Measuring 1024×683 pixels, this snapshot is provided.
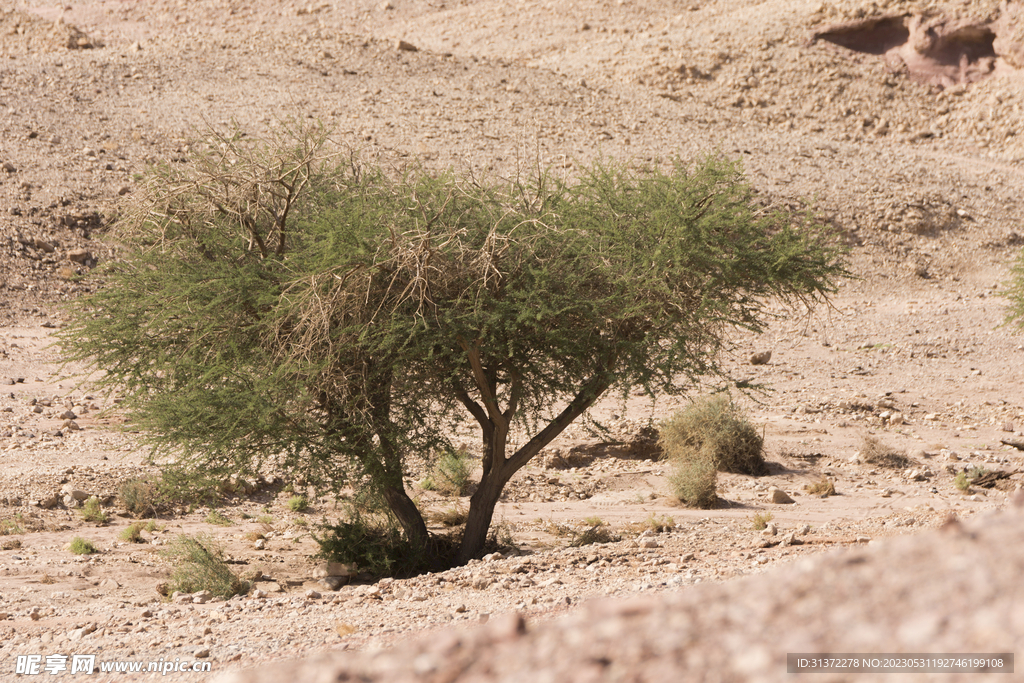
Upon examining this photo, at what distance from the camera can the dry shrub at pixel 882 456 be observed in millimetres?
14484

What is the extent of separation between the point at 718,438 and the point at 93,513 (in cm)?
958

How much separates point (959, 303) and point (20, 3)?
55950mm

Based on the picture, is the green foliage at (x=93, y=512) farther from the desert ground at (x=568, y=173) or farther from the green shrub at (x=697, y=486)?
the green shrub at (x=697, y=486)

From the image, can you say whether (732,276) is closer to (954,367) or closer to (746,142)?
(954,367)

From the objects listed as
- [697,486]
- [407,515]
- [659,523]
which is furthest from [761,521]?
[407,515]

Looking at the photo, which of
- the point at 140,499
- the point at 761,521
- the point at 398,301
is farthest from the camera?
the point at 140,499

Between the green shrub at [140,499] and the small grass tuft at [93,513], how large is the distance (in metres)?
0.34

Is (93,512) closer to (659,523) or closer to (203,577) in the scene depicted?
(203,577)

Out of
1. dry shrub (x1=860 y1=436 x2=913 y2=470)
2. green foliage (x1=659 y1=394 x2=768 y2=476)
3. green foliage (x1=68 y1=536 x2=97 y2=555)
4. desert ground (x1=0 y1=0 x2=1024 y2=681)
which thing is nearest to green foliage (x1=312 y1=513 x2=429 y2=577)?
desert ground (x1=0 y1=0 x2=1024 y2=681)

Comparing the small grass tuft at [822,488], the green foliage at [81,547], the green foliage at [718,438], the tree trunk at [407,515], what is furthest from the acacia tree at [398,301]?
the green foliage at [718,438]

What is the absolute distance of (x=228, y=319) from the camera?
30.1 feet

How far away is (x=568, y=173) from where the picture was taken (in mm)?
11625

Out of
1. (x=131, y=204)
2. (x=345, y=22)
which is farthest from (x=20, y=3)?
(x=131, y=204)

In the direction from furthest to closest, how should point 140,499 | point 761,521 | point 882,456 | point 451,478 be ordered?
point 882,456 < point 451,478 < point 140,499 < point 761,521
